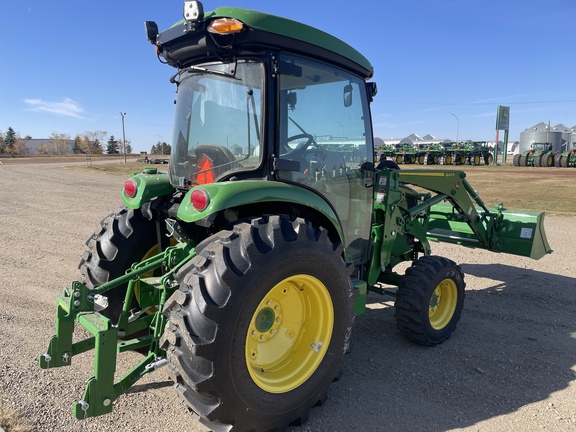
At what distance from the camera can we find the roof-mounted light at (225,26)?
2.79m

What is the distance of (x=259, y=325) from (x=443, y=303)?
7.67ft

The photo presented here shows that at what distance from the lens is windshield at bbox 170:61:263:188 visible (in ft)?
10.1

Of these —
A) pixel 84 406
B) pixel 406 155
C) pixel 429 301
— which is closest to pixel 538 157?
pixel 406 155

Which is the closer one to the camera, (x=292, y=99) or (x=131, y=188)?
(x=292, y=99)

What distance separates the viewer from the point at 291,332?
3.05 metres

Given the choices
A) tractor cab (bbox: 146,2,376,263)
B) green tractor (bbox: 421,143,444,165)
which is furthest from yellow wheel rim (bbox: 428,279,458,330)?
green tractor (bbox: 421,143,444,165)

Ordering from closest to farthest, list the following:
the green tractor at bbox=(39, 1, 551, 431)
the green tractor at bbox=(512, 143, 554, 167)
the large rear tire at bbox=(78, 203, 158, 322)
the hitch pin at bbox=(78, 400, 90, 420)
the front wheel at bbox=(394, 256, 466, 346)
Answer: the hitch pin at bbox=(78, 400, 90, 420) < the green tractor at bbox=(39, 1, 551, 431) < the large rear tire at bbox=(78, 203, 158, 322) < the front wheel at bbox=(394, 256, 466, 346) < the green tractor at bbox=(512, 143, 554, 167)

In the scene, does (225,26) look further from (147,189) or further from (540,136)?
(540,136)

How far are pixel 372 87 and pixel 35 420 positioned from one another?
3531 mm

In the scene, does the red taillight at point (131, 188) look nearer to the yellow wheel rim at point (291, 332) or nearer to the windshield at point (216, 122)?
the windshield at point (216, 122)

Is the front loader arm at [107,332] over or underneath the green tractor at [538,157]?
underneath

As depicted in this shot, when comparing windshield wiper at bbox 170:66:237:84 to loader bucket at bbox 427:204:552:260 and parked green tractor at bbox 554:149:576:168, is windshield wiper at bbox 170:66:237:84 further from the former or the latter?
parked green tractor at bbox 554:149:576:168

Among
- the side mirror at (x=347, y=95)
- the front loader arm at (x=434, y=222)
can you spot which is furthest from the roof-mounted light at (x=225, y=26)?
the front loader arm at (x=434, y=222)

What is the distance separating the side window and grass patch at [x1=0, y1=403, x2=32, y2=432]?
2.27 m
